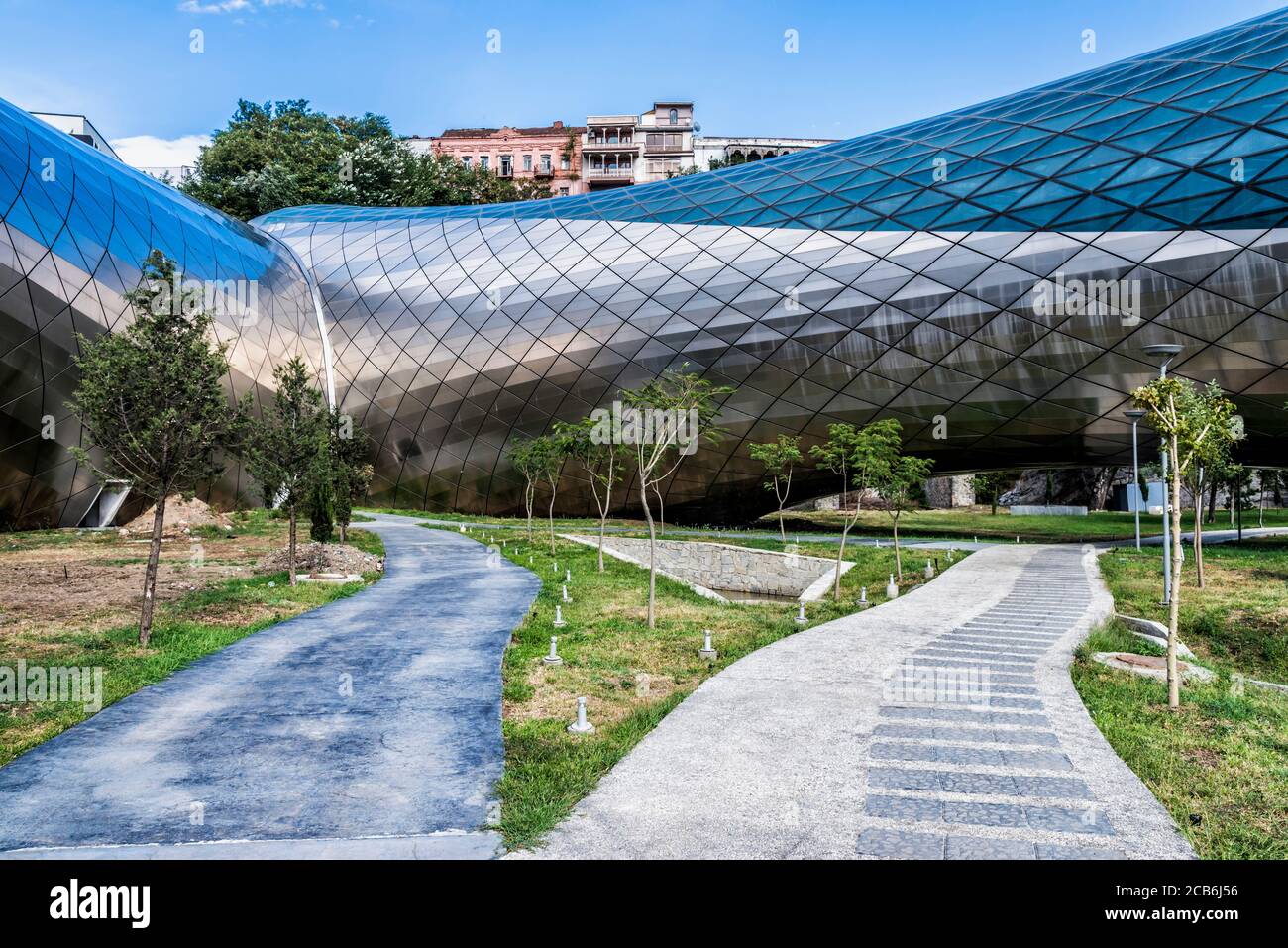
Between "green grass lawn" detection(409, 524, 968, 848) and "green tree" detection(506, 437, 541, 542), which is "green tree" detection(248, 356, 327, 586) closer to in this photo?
"green grass lawn" detection(409, 524, 968, 848)

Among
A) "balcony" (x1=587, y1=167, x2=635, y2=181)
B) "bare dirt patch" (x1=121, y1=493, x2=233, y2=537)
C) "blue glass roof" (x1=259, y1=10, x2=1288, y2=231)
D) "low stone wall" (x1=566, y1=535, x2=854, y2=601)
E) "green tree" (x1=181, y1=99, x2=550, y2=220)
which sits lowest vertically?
"low stone wall" (x1=566, y1=535, x2=854, y2=601)

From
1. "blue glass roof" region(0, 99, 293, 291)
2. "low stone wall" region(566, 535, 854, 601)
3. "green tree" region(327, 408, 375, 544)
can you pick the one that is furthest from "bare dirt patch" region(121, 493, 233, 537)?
"low stone wall" region(566, 535, 854, 601)

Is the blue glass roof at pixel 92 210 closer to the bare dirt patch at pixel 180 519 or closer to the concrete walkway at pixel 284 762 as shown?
the bare dirt patch at pixel 180 519

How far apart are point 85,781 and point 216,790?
1219 millimetres

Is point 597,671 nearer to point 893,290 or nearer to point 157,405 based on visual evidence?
point 157,405

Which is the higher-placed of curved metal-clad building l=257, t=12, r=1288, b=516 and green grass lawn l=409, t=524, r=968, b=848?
curved metal-clad building l=257, t=12, r=1288, b=516

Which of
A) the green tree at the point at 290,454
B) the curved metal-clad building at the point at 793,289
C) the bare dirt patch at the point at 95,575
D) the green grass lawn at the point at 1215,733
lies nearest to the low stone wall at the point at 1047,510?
the curved metal-clad building at the point at 793,289

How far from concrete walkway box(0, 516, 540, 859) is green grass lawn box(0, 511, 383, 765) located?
0.93ft

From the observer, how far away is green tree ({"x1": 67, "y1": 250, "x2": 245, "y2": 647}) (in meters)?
11.1

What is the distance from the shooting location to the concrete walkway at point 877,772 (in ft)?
15.7

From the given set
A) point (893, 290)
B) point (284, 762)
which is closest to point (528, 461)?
point (893, 290)

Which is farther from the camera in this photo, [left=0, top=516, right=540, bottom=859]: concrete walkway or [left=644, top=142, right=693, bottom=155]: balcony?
[left=644, top=142, right=693, bottom=155]: balcony

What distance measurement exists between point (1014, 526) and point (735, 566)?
25259 millimetres

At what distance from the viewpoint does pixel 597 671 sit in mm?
10039
